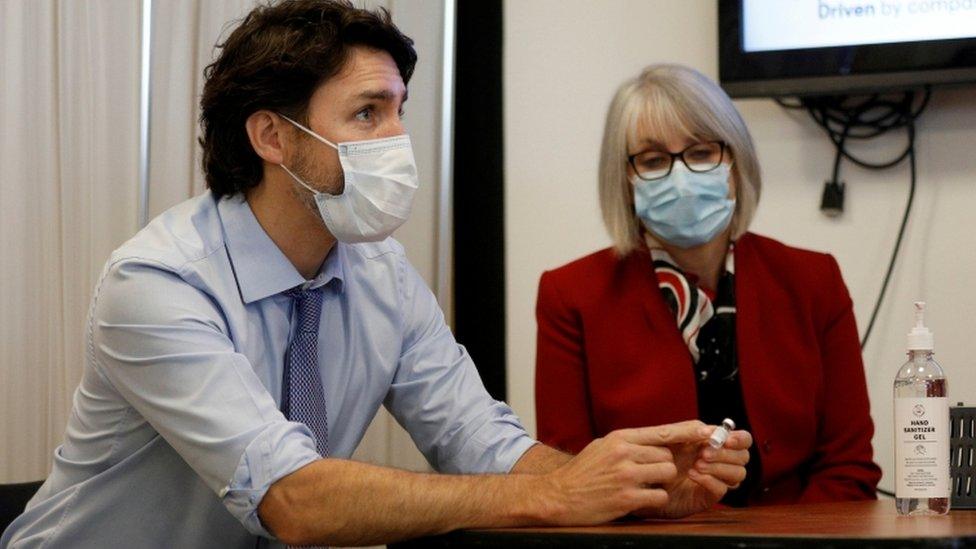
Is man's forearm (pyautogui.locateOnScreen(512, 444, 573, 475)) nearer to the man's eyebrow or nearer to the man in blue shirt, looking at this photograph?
the man in blue shirt

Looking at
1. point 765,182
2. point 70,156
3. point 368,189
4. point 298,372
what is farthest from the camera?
point 765,182

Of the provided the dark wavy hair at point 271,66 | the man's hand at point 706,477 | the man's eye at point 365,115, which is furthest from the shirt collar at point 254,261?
the man's hand at point 706,477

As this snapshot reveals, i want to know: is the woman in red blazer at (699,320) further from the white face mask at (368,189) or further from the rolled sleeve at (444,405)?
the white face mask at (368,189)

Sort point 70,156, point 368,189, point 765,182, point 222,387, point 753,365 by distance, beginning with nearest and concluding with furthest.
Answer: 1. point 222,387
2. point 368,189
3. point 753,365
4. point 70,156
5. point 765,182

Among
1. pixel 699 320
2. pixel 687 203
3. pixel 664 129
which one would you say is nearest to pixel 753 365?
pixel 699 320

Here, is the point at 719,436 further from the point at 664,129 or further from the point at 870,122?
the point at 870,122

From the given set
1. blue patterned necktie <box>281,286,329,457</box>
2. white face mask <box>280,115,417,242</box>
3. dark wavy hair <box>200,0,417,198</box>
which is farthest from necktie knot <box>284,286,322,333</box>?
dark wavy hair <box>200,0,417,198</box>

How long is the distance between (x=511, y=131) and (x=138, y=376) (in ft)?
5.38

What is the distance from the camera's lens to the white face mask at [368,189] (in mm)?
1804

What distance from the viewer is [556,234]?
299 cm

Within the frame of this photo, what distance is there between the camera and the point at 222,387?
148cm

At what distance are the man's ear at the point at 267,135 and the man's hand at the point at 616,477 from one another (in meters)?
0.70

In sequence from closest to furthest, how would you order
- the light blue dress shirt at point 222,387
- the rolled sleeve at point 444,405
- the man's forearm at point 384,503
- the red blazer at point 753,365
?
the man's forearm at point 384,503 < the light blue dress shirt at point 222,387 < the rolled sleeve at point 444,405 < the red blazer at point 753,365

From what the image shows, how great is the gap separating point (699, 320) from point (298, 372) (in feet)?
2.72
